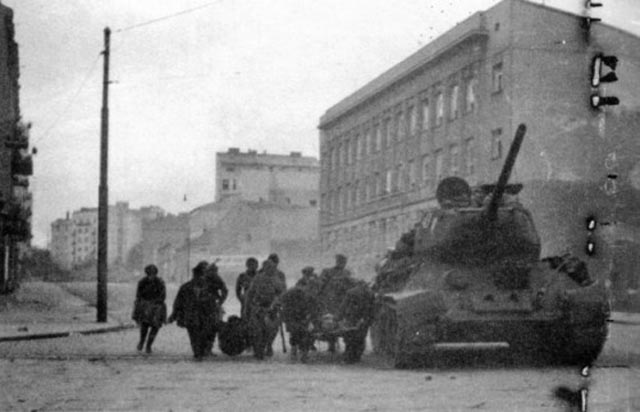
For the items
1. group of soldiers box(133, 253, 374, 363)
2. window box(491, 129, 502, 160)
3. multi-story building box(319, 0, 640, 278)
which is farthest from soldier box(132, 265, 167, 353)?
window box(491, 129, 502, 160)

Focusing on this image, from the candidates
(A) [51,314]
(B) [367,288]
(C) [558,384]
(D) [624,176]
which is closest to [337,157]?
(D) [624,176]

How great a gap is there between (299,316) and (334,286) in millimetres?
1423

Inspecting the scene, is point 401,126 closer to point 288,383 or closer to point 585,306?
point 585,306

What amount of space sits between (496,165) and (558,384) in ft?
91.4

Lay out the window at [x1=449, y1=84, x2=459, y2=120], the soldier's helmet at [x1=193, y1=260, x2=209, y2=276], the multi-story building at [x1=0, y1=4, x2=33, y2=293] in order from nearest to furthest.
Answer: the soldier's helmet at [x1=193, y1=260, x2=209, y2=276] → the multi-story building at [x1=0, y1=4, x2=33, y2=293] → the window at [x1=449, y1=84, x2=459, y2=120]

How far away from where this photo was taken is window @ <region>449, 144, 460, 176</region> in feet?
142

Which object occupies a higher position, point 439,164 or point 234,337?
point 439,164

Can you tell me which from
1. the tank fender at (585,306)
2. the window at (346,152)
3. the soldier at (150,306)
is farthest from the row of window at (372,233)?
the tank fender at (585,306)

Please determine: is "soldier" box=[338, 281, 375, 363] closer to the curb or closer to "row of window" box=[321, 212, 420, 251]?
the curb

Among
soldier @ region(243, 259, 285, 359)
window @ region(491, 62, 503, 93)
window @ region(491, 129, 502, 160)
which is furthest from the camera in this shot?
window @ region(491, 129, 502, 160)

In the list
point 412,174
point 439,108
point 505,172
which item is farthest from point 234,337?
point 412,174

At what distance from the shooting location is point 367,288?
16094 millimetres

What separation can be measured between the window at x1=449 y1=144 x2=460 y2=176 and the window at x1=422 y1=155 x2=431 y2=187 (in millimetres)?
2258

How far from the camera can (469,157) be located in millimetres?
42344
